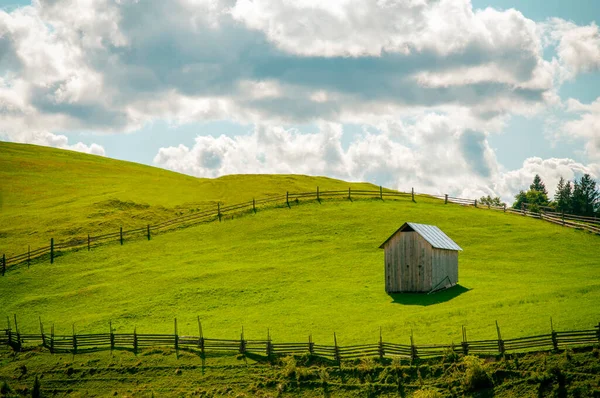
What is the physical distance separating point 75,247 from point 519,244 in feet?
138

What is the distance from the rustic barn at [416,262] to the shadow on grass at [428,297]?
1.93 feet

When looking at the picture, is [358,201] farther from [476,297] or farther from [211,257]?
[476,297]

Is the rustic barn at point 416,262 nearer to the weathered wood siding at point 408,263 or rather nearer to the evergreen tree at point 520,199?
the weathered wood siding at point 408,263

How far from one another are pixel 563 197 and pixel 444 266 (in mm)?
97478

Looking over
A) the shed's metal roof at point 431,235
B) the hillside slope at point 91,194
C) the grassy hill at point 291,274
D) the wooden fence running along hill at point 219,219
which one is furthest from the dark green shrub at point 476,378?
the hillside slope at point 91,194

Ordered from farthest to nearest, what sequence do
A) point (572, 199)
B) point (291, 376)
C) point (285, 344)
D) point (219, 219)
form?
1. point (572, 199)
2. point (219, 219)
3. point (285, 344)
4. point (291, 376)

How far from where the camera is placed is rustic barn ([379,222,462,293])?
49344 millimetres

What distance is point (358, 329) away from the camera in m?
40.4

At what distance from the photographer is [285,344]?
124 feet

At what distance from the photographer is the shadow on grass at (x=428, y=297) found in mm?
46206

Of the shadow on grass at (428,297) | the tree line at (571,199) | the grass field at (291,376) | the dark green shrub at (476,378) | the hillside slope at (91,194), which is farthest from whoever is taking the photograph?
the tree line at (571,199)

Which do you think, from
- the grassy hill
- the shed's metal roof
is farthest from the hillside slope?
the shed's metal roof

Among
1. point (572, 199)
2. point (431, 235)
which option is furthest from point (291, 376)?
point (572, 199)

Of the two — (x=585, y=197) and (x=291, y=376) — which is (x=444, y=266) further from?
(x=585, y=197)
